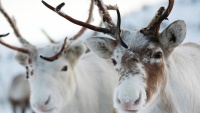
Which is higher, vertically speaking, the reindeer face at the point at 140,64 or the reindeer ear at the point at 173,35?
the reindeer ear at the point at 173,35

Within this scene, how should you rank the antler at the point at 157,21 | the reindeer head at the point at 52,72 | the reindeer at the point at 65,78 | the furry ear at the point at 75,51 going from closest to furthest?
the antler at the point at 157,21, the reindeer head at the point at 52,72, the reindeer at the point at 65,78, the furry ear at the point at 75,51

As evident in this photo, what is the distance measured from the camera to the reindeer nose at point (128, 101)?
16.4 feet

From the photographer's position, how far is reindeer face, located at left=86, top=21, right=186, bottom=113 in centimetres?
507

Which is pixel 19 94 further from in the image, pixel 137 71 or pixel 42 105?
pixel 137 71

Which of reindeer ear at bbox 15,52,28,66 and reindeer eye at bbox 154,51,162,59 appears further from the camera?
reindeer ear at bbox 15,52,28,66

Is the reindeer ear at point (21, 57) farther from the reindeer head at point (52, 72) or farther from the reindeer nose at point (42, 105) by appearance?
the reindeer nose at point (42, 105)

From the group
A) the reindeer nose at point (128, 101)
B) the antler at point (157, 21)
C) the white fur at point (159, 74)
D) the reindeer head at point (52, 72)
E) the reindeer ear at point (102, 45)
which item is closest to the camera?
the reindeer nose at point (128, 101)

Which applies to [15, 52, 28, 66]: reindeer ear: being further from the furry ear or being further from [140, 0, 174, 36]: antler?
[140, 0, 174, 36]: antler

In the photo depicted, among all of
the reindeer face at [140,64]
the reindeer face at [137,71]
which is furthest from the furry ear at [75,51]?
the reindeer face at [137,71]

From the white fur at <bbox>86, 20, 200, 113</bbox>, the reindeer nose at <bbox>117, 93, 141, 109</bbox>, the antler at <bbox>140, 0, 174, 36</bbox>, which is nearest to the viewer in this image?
the reindeer nose at <bbox>117, 93, 141, 109</bbox>

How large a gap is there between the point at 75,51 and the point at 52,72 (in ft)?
1.80

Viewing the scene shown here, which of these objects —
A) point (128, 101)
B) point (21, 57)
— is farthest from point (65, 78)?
point (128, 101)

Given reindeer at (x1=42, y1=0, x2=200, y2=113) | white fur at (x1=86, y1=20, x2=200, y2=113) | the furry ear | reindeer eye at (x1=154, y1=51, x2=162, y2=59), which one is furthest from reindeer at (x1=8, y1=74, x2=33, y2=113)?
reindeer eye at (x1=154, y1=51, x2=162, y2=59)

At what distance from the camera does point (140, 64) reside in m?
5.37
